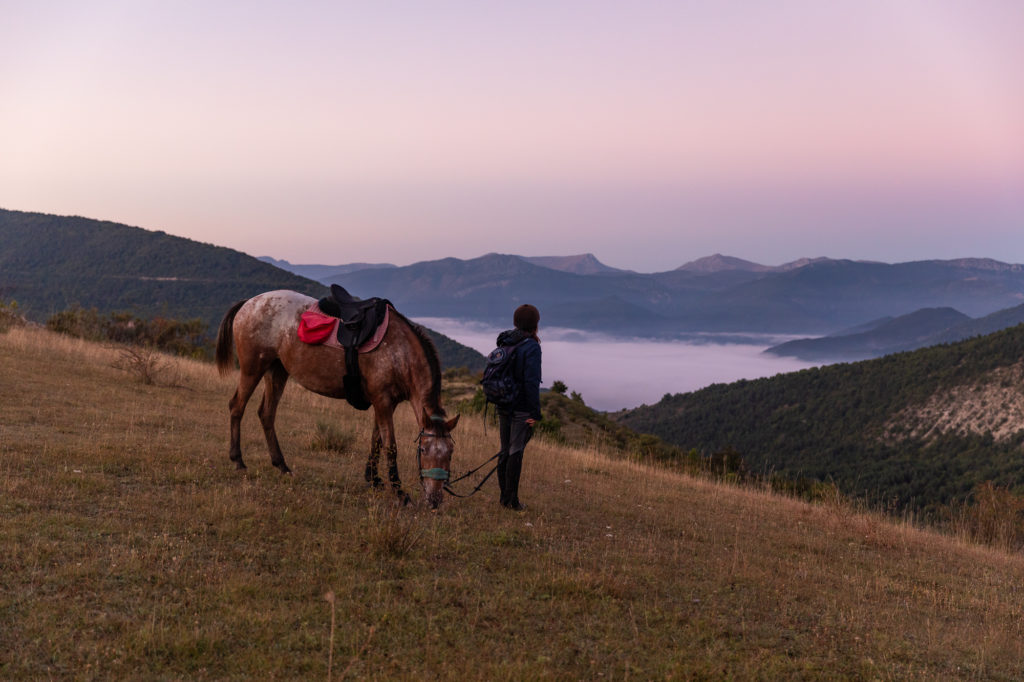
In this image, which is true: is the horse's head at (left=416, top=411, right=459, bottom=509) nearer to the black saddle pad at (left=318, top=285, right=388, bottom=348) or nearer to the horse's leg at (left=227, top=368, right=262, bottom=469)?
the black saddle pad at (left=318, top=285, right=388, bottom=348)

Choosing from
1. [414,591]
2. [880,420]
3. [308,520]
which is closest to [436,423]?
[308,520]

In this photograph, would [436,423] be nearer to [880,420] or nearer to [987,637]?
[987,637]

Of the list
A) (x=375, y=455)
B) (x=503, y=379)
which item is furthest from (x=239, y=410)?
(x=503, y=379)

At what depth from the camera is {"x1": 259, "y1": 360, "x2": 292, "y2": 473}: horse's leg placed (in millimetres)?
7879

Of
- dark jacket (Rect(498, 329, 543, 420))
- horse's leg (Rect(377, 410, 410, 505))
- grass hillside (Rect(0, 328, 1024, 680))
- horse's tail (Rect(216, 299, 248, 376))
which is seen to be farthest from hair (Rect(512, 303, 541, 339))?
horse's tail (Rect(216, 299, 248, 376))

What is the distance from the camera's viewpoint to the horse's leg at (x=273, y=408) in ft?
25.8

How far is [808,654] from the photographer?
4.79m

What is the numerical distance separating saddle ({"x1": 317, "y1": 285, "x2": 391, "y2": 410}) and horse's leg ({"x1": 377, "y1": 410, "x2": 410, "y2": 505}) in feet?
0.80

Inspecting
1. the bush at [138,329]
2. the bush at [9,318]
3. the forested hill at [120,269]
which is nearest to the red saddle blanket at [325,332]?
the bush at [9,318]

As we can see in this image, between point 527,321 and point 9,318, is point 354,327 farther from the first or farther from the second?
point 9,318

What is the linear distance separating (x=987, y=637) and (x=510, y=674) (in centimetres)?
435

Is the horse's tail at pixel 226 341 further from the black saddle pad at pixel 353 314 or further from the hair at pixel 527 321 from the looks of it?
the hair at pixel 527 321

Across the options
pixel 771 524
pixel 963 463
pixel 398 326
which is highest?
pixel 398 326

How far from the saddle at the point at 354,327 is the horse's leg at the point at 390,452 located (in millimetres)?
244
